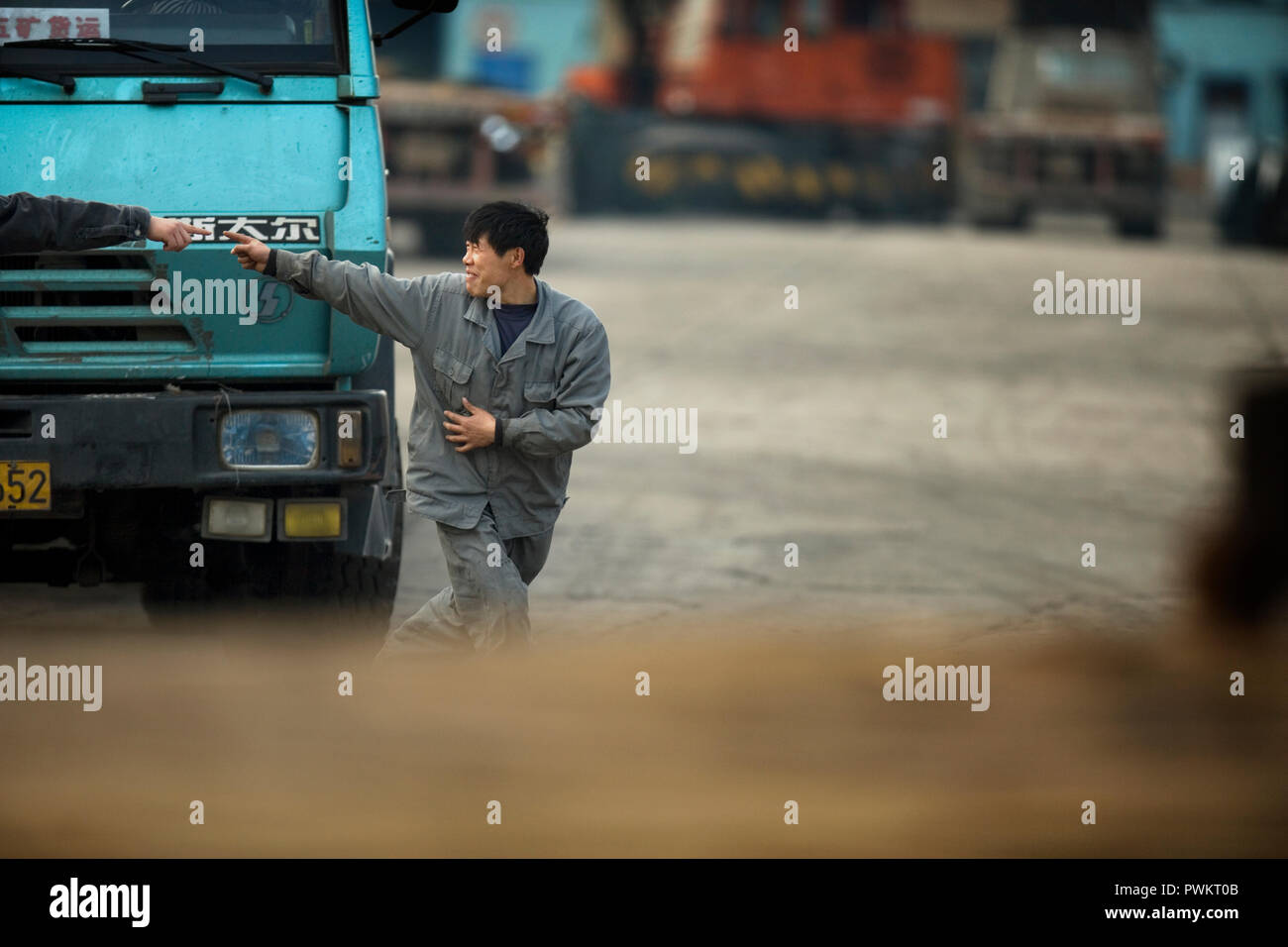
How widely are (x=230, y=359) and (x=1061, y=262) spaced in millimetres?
20075

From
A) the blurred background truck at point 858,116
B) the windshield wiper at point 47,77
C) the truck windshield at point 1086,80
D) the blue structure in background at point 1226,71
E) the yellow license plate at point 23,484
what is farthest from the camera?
the blue structure in background at point 1226,71

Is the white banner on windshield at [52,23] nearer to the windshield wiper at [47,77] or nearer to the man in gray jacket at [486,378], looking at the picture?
the windshield wiper at [47,77]

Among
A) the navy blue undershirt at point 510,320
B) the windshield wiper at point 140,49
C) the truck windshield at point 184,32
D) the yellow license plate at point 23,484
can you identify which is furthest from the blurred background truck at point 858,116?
the navy blue undershirt at point 510,320

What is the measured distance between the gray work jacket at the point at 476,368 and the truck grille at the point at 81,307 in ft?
2.01

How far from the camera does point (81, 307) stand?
555cm

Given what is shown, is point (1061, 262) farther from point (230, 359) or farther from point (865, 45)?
point (230, 359)

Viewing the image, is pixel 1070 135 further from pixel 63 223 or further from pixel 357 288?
pixel 63 223

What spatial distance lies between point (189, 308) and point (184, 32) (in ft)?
3.05

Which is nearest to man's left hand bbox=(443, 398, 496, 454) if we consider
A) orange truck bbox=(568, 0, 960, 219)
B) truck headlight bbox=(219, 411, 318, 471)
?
truck headlight bbox=(219, 411, 318, 471)

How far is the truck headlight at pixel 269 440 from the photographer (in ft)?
17.8

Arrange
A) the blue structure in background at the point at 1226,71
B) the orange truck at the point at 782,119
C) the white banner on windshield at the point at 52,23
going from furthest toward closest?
the blue structure in background at the point at 1226,71, the orange truck at the point at 782,119, the white banner on windshield at the point at 52,23

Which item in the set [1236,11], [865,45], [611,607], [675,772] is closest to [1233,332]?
[611,607]

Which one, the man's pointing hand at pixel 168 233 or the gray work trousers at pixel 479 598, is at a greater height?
the man's pointing hand at pixel 168 233

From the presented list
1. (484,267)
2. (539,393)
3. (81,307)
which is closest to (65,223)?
(81,307)
